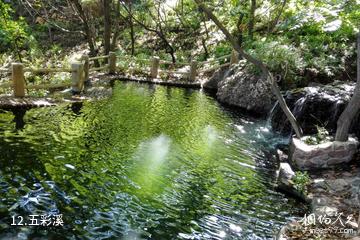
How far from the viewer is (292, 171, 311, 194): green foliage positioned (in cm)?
679

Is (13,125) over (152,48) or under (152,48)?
under

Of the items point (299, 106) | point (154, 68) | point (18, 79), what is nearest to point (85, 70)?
point (18, 79)

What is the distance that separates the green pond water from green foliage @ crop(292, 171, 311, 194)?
43 centimetres

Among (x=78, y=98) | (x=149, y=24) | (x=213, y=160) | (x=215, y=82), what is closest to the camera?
(x=213, y=160)

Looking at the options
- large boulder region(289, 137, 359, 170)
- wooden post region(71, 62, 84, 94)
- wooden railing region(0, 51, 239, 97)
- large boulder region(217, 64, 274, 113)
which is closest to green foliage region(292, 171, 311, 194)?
large boulder region(289, 137, 359, 170)

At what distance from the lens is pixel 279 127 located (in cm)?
1118

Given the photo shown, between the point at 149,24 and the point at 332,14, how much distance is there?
17537mm

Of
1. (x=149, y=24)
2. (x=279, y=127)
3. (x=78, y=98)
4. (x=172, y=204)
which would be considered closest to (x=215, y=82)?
(x=279, y=127)

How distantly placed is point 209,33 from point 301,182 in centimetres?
1702

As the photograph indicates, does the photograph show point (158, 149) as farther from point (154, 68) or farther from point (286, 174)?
point (154, 68)

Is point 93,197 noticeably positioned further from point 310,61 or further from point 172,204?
Result: point 310,61

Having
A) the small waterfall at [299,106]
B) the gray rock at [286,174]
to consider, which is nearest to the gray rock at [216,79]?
the small waterfall at [299,106]

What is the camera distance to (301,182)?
6953 mm

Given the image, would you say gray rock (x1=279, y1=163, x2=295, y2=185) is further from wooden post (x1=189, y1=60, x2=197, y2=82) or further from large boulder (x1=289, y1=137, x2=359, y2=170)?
wooden post (x1=189, y1=60, x2=197, y2=82)
